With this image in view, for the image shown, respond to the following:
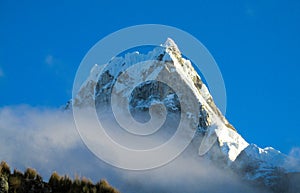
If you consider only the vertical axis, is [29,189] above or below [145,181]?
below

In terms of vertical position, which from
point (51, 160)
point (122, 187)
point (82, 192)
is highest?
point (51, 160)

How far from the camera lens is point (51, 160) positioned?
19562 cm

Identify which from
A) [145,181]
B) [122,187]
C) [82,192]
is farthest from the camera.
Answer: [145,181]

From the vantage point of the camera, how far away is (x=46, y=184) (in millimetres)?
19406

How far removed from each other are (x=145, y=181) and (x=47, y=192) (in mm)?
176673

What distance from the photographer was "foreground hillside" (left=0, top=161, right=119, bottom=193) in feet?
61.4

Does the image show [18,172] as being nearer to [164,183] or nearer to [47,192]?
[47,192]

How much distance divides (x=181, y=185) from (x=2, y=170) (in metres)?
183

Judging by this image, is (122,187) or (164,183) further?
(164,183)

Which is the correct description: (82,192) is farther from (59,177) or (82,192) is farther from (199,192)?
(199,192)

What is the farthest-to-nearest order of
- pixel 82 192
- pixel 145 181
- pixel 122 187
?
pixel 145 181 → pixel 122 187 → pixel 82 192

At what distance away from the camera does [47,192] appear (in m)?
19.1

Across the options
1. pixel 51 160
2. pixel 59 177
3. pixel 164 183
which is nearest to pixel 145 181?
pixel 164 183

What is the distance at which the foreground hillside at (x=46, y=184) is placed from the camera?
18703 mm
